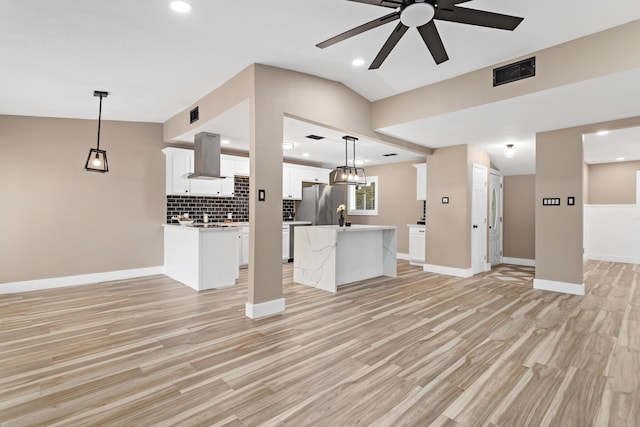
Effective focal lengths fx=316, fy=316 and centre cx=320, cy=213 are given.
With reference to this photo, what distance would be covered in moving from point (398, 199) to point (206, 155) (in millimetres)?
4989

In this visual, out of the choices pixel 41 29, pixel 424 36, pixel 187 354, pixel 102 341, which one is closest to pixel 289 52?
pixel 424 36

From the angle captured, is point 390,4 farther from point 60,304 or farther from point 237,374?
point 60,304

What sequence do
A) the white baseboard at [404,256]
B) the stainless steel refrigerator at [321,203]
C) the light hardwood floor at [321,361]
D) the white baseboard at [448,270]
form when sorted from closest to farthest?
1. the light hardwood floor at [321,361]
2. the white baseboard at [448,270]
3. the stainless steel refrigerator at [321,203]
4. the white baseboard at [404,256]

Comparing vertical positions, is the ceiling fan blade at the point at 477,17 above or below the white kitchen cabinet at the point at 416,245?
above

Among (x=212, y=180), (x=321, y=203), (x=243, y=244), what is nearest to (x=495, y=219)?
(x=321, y=203)

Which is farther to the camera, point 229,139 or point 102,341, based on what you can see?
point 229,139

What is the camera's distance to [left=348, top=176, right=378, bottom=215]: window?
8.90 metres

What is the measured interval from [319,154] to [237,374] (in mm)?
5524

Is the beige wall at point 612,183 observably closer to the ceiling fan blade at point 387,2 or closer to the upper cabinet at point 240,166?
the upper cabinet at point 240,166

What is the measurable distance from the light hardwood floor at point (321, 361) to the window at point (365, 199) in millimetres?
4698

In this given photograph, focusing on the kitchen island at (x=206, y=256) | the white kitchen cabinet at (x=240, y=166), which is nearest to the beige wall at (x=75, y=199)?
the kitchen island at (x=206, y=256)

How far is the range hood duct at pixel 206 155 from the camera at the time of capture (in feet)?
17.4

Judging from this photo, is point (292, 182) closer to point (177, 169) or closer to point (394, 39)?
point (177, 169)

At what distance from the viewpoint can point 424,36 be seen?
2.37 meters
